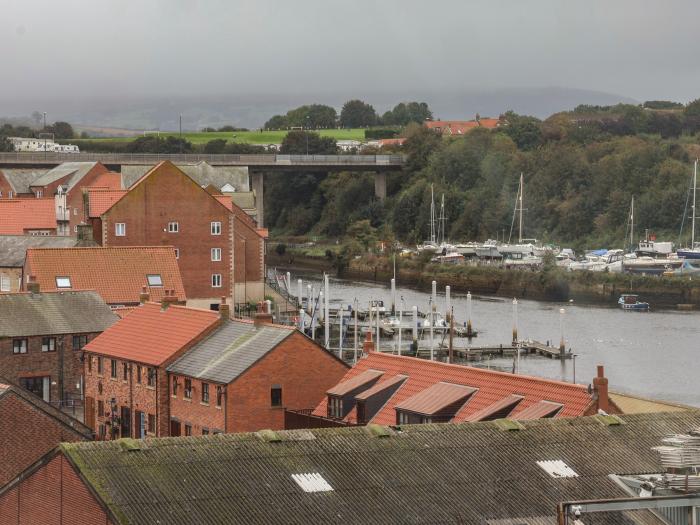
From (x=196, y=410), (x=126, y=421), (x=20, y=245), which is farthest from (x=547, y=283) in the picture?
(x=196, y=410)

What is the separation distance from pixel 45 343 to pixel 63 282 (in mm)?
12843

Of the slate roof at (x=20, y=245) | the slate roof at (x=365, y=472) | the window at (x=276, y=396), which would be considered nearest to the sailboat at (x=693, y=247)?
the slate roof at (x=20, y=245)

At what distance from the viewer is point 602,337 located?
10138cm

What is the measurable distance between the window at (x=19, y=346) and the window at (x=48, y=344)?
66 centimetres

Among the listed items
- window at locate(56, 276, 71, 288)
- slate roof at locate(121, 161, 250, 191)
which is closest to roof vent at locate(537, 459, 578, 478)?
window at locate(56, 276, 71, 288)

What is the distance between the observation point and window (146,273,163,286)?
74125 mm

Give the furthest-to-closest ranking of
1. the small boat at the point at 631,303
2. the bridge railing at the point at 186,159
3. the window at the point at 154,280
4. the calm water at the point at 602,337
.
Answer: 1. the bridge railing at the point at 186,159
2. the small boat at the point at 631,303
3. the calm water at the point at 602,337
4. the window at the point at 154,280

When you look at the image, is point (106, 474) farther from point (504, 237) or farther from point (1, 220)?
point (504, 237)

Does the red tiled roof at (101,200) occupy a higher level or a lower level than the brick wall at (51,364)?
higher

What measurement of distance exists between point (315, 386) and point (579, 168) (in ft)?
412

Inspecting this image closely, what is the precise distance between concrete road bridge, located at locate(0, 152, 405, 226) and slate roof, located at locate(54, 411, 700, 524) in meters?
129

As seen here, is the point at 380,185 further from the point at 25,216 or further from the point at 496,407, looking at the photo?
the point at 496,407

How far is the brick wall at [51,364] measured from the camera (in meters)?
58.6

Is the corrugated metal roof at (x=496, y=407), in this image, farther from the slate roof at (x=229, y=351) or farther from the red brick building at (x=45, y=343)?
the red brick building at (x=45, y=343)
